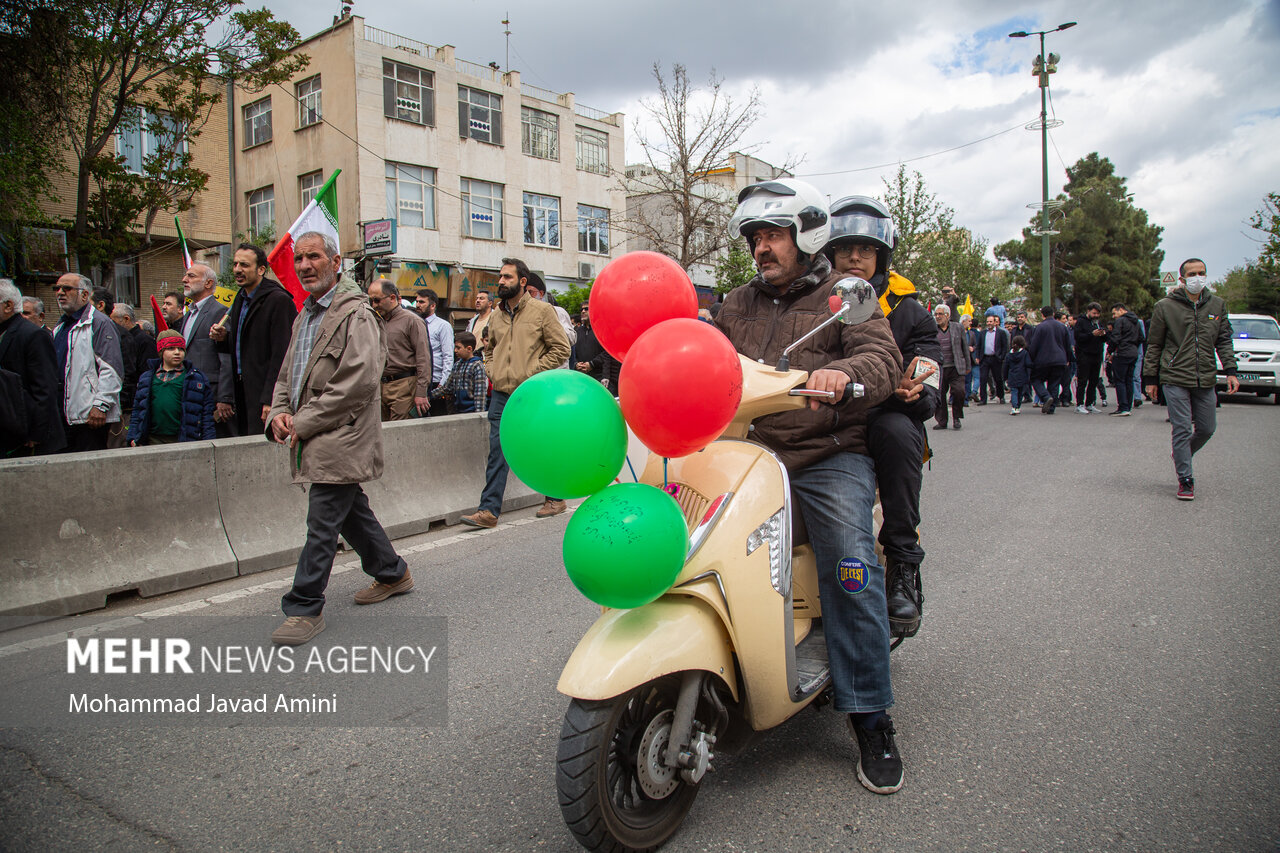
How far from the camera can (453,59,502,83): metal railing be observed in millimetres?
29028

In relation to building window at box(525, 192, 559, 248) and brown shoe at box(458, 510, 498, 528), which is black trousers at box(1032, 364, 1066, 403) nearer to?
brown shoe at box(458, 510, 498, 528)

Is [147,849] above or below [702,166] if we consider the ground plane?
below

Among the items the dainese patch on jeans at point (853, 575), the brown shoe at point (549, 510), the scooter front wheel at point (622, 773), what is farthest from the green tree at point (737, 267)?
the scooter front wheel at point (622, 773)

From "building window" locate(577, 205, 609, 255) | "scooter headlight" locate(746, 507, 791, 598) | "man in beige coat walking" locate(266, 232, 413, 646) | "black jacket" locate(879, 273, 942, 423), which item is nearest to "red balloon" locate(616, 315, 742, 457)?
"scooter headlight" locate(746, 507, 791, 598)

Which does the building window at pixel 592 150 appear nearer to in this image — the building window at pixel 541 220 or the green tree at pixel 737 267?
the building window at pixel 541 220

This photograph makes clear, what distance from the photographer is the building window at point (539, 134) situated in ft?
103

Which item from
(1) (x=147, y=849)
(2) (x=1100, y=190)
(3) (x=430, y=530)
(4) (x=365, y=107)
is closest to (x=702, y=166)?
(4) (x=365, y=107)

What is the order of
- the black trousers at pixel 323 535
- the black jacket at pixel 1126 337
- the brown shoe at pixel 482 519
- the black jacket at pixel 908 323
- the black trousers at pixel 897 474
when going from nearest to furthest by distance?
the black trousers at pixel 897 474
the black jacket at pixel 908 323
the black trousers at pixel 323 535
the brown shoe at pixel 482 519
the black jacket at pixel 1126 337

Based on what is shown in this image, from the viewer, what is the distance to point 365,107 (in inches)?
1032

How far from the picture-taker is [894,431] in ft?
9.77

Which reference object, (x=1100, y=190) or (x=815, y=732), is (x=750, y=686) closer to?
(x=815, y=732)

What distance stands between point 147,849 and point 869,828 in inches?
83.3

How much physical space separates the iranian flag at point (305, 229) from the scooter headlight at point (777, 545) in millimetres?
3287

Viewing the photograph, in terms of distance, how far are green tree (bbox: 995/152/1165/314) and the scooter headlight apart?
49.8m
